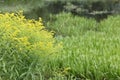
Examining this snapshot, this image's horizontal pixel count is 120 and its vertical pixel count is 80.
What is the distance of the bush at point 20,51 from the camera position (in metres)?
6.63

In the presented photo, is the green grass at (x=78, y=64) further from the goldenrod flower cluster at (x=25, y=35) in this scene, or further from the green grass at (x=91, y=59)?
the goldenrod flower cluster at (x=25, y=35)

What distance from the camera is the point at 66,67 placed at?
783cm

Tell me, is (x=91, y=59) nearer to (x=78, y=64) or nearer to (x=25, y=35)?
(x=78, y=64)

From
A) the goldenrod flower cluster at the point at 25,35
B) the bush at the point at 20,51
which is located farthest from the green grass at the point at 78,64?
the goldenrod flower cluster at the point at 25,35

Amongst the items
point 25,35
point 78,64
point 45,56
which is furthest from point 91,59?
point 25,35

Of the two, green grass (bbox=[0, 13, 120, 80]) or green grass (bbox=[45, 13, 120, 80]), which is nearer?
green grass (bbox=[0, 13, 120, 80])

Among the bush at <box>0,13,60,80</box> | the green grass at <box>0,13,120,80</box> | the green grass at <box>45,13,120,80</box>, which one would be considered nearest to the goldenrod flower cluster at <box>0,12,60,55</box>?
the bush at <box>0,13,60,80</box>

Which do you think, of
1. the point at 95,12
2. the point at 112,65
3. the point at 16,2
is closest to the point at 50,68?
the point at 112,65

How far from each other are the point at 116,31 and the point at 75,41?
144 inches

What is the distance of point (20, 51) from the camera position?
6688mm

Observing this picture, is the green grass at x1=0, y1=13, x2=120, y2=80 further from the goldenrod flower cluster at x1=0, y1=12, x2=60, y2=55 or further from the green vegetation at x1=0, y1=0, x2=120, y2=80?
the goldenrod flower cluster at x1=0, y1=12, x2=60, y2=55

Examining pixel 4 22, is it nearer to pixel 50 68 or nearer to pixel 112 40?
pixel 50 68

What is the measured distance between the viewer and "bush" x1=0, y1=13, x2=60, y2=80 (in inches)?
261

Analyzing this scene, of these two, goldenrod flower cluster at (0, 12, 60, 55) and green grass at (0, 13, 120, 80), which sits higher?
goldenrod flower cluster at (0, 12, 60, 55)
